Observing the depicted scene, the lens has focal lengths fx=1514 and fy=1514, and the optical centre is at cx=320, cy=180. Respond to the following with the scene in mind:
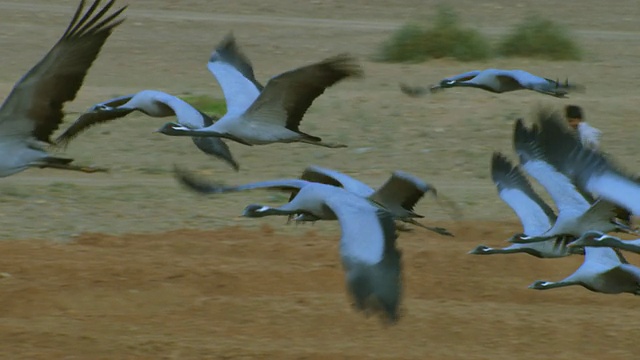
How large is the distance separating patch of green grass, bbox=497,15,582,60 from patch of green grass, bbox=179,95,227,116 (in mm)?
5901

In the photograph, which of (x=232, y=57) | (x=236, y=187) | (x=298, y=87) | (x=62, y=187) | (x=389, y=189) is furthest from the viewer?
(x=62, y=187)

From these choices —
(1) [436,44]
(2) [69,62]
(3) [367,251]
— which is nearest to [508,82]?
(2) [69,62]

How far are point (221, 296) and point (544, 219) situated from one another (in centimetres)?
241

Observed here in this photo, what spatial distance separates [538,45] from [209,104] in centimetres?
656

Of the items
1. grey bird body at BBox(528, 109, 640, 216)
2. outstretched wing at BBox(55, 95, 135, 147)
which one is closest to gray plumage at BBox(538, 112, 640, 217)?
grey bird body at BBox(528, 109, 640, 216)

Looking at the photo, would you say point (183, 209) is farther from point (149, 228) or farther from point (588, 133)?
point (588, 133)

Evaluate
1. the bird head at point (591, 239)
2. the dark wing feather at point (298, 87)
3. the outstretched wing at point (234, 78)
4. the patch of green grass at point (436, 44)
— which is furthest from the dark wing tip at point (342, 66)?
the patch of green grass at point (436, 44)

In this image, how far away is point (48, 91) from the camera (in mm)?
9680

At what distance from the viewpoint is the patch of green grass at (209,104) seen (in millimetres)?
17047

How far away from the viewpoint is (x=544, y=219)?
1052 cm

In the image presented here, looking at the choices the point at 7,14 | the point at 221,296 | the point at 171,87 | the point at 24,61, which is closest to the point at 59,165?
the point at 221,296

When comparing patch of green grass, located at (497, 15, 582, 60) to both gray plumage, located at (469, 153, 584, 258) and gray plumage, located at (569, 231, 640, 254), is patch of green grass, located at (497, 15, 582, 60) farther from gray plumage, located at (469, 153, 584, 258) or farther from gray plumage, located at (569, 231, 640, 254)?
gray plumage, located at (569, 231, 640, 254)

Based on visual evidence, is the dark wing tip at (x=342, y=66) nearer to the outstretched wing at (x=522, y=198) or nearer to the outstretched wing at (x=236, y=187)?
the outstretched wing at (x=236, y=187)

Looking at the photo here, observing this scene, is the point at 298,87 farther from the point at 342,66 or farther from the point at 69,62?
the point at 69,62
